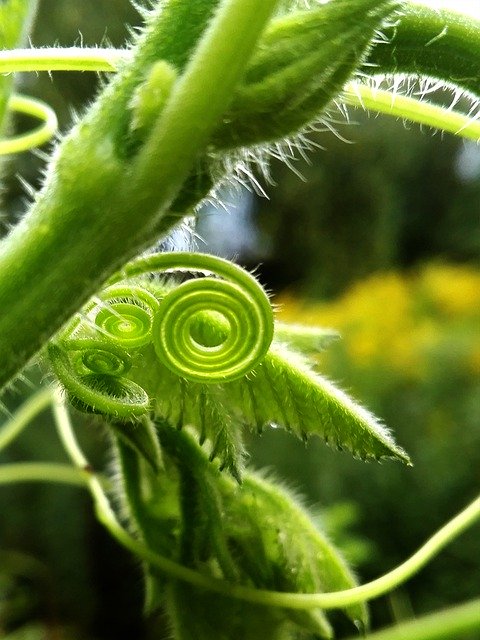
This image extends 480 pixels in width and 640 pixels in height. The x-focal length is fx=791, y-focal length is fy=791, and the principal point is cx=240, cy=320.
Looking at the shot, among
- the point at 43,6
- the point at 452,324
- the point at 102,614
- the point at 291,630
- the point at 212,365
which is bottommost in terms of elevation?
the point at 102,614

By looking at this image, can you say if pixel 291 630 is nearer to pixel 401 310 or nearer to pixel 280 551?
pixel 280 551

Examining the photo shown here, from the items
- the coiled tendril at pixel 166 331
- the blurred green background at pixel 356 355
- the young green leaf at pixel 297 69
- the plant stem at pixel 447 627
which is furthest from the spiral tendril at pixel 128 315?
the blurred green background at pixel 356 355

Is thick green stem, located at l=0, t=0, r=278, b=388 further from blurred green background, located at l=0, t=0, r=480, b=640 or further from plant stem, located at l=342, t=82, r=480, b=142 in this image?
blurred green background, located at l=0, t=0, r=480, b=640

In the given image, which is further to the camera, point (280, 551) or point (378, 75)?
point (280, 551)

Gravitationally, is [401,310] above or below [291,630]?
below

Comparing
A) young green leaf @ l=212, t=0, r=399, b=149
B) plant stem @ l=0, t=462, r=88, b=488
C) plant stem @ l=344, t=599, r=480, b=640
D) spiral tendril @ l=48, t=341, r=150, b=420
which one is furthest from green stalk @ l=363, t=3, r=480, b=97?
plant stem @ l=0, t=462, r=88, b=488

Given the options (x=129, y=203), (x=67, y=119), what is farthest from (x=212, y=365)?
(x=67, y=119)

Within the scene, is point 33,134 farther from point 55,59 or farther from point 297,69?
point 297,69

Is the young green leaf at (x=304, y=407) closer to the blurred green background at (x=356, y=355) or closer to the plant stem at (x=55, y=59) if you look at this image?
the plant stem at (x=55, y=59)
